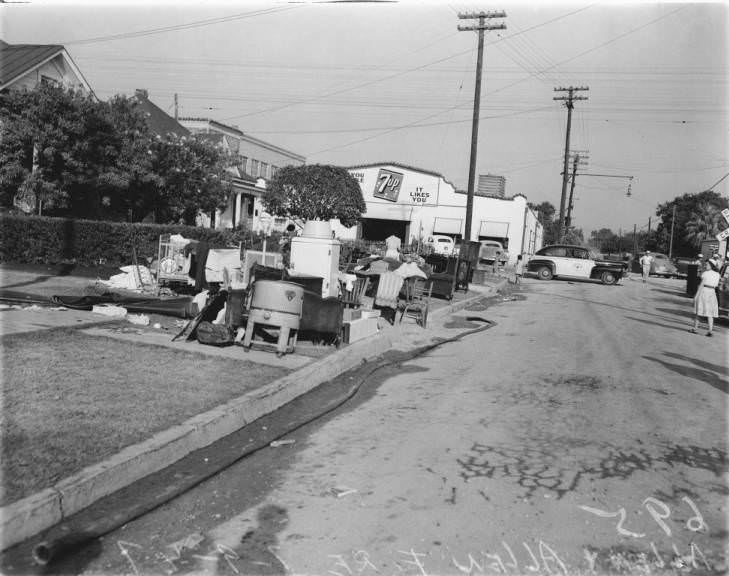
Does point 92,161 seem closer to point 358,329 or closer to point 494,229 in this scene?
point 358,329

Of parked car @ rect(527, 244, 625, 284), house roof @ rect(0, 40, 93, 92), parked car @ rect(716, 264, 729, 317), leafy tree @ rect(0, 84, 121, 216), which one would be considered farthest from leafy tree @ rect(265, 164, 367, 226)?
parked car @ rect(716, 264, 729, 317)

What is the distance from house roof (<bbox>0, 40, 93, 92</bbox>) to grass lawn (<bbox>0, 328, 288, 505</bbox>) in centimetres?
1869

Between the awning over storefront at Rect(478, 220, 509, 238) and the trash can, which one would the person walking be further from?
the awning over storefront at Rect(478, 220, 509, 238)

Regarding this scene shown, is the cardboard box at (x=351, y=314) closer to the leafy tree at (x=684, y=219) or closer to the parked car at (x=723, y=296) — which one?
the parked car at (x=723, y=296)

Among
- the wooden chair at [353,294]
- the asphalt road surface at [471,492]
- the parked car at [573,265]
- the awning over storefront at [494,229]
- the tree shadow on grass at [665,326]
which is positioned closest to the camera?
the asphalt road surface at [471,492]

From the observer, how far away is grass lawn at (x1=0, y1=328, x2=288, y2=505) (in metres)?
4.24

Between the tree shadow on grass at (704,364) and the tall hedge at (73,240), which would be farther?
the tall hedge at (73,240)

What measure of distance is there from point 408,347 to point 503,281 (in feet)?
57.0

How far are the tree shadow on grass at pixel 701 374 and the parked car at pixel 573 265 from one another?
846 inches

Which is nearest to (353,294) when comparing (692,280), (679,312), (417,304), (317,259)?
(317,259)

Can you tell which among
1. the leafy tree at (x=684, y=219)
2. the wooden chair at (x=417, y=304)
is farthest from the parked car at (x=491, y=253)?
the leafy tree at (x=684, y=219)

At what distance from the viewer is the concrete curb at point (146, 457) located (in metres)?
3.54

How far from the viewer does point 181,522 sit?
12.6 ft

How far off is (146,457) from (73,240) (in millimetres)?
15179
